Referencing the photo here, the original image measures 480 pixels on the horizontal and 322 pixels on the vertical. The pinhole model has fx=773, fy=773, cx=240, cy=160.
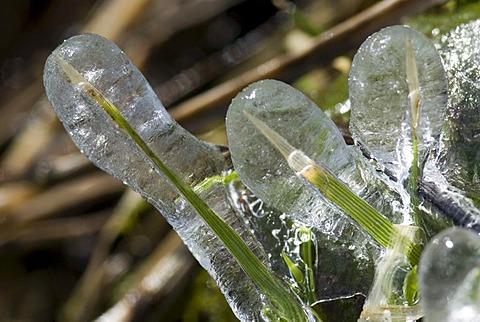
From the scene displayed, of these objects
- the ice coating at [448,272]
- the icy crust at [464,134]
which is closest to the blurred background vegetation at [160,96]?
the icy crust at [464,134]

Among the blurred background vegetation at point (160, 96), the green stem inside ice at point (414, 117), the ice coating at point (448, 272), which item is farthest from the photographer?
the blurred background vegetation at point (160, 96)

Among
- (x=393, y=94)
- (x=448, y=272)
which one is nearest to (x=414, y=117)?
(x=393, y=94)

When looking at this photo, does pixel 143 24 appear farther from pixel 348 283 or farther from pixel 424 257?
pixel 424 257

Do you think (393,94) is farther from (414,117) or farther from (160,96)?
(160,96)

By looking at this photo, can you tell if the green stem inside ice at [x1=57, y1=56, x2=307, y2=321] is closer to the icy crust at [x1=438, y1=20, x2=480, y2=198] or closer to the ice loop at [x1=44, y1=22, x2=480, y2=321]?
the ice loop at [x1=44, y1=22, x2=480, y2=321]

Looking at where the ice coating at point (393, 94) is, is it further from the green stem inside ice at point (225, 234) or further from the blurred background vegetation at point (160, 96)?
the blurred background vegetation at point (160, 96)

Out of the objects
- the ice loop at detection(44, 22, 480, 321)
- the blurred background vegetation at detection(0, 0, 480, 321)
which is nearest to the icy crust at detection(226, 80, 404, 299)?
the ice loop at detection(44, 22, 480, 321)
